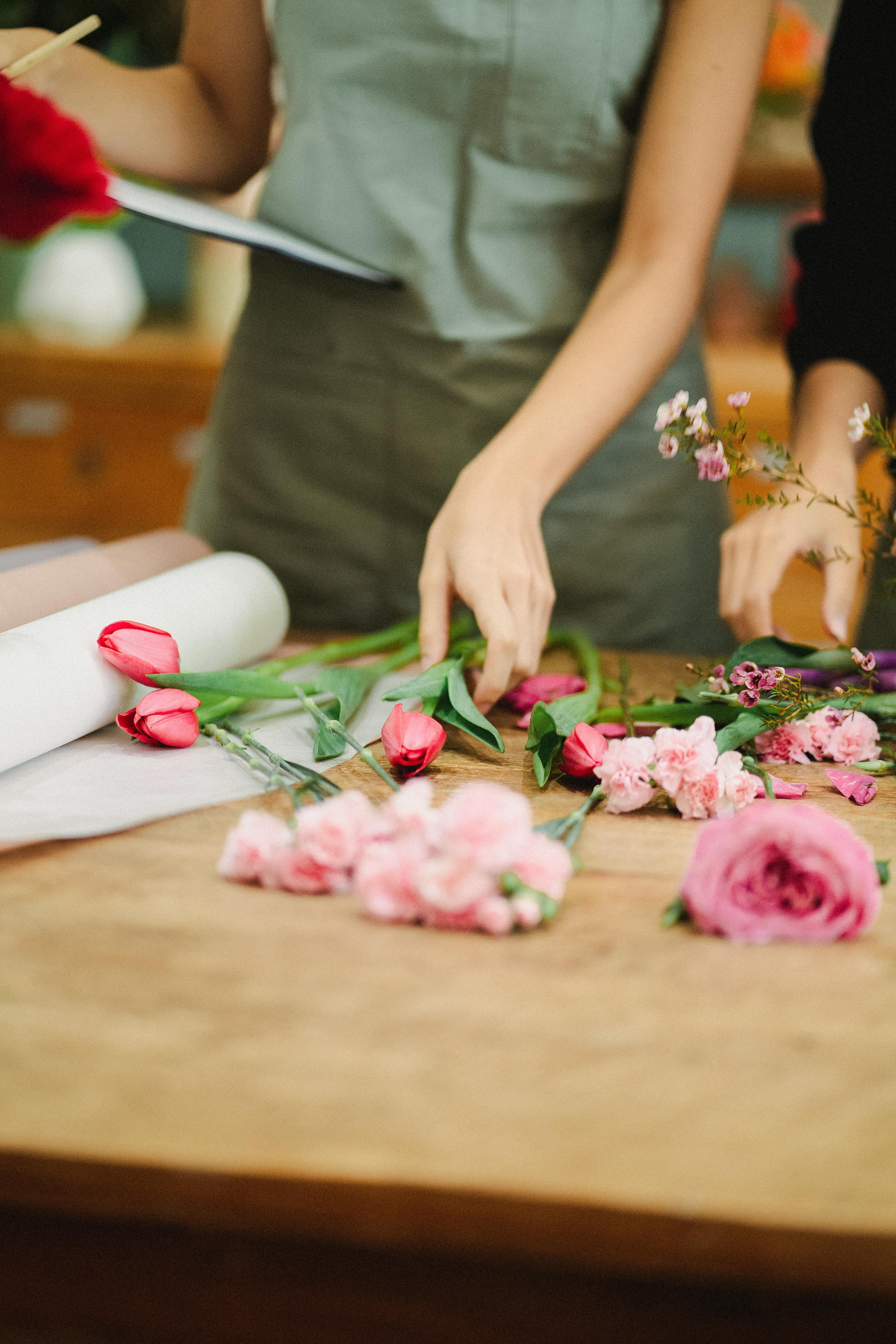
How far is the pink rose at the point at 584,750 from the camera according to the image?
535mm

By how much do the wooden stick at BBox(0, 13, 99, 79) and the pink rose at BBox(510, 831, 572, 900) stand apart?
16.4 inches

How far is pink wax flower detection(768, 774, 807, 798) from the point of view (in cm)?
55

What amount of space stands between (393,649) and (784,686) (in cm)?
34

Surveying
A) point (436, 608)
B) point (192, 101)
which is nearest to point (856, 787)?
point (436, 608)

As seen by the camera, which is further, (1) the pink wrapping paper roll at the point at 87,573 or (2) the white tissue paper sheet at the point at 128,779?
(1) the pink wrapping paper roll at the point at 87,573

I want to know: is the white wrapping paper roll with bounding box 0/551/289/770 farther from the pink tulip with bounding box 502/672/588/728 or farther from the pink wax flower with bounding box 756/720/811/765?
the pink wax flower with bounding box 756/720/811/765

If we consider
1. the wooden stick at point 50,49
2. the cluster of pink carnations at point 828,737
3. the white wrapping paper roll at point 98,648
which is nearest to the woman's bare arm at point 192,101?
the wooden stick at point 50,49

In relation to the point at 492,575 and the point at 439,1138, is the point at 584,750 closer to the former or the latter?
the point at 492,575

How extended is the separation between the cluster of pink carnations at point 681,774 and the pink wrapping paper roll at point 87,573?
33 centimetres

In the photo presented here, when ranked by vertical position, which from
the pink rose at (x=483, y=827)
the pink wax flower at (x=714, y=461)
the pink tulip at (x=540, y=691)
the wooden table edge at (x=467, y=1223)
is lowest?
the pink tulip at (x=540, y=691)

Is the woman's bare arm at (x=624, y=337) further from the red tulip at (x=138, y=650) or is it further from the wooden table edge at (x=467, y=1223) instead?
the wooden table edge at (x=467, y=1223)

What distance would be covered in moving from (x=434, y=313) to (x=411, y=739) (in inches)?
19.2

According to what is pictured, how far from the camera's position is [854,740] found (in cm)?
60

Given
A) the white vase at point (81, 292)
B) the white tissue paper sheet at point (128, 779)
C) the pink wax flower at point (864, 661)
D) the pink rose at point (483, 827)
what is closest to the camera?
the pink rose at point (483, 827)
